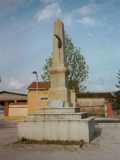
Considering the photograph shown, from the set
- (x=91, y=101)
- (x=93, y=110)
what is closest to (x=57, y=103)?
(x=93, y=110)

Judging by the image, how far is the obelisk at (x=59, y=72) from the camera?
9.58 m

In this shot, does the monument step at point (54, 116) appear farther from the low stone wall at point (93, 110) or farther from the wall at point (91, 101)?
the wall at point (91, 101)

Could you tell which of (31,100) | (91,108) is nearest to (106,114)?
(91,108)

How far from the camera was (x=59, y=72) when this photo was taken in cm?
992

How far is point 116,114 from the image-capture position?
94.7 ft

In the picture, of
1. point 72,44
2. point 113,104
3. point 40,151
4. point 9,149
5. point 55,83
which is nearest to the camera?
point 40,151

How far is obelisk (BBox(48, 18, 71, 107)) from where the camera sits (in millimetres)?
9578

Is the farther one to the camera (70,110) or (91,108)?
(91,108)

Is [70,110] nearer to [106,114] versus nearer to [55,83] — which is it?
[55,83]

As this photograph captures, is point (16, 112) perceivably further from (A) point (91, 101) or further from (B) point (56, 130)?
(B) point (56, 130)

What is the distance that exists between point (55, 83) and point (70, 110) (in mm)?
1674

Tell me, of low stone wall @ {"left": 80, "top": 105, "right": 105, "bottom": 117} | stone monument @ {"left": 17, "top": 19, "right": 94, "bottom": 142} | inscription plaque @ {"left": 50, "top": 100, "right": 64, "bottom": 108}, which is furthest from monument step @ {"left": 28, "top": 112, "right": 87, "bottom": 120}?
low stone wall @ {"left": 80, "top": 105, "right": 105, "bottom": 117}

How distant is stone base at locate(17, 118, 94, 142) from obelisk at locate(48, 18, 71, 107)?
1493mm

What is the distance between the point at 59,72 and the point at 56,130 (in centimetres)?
304
